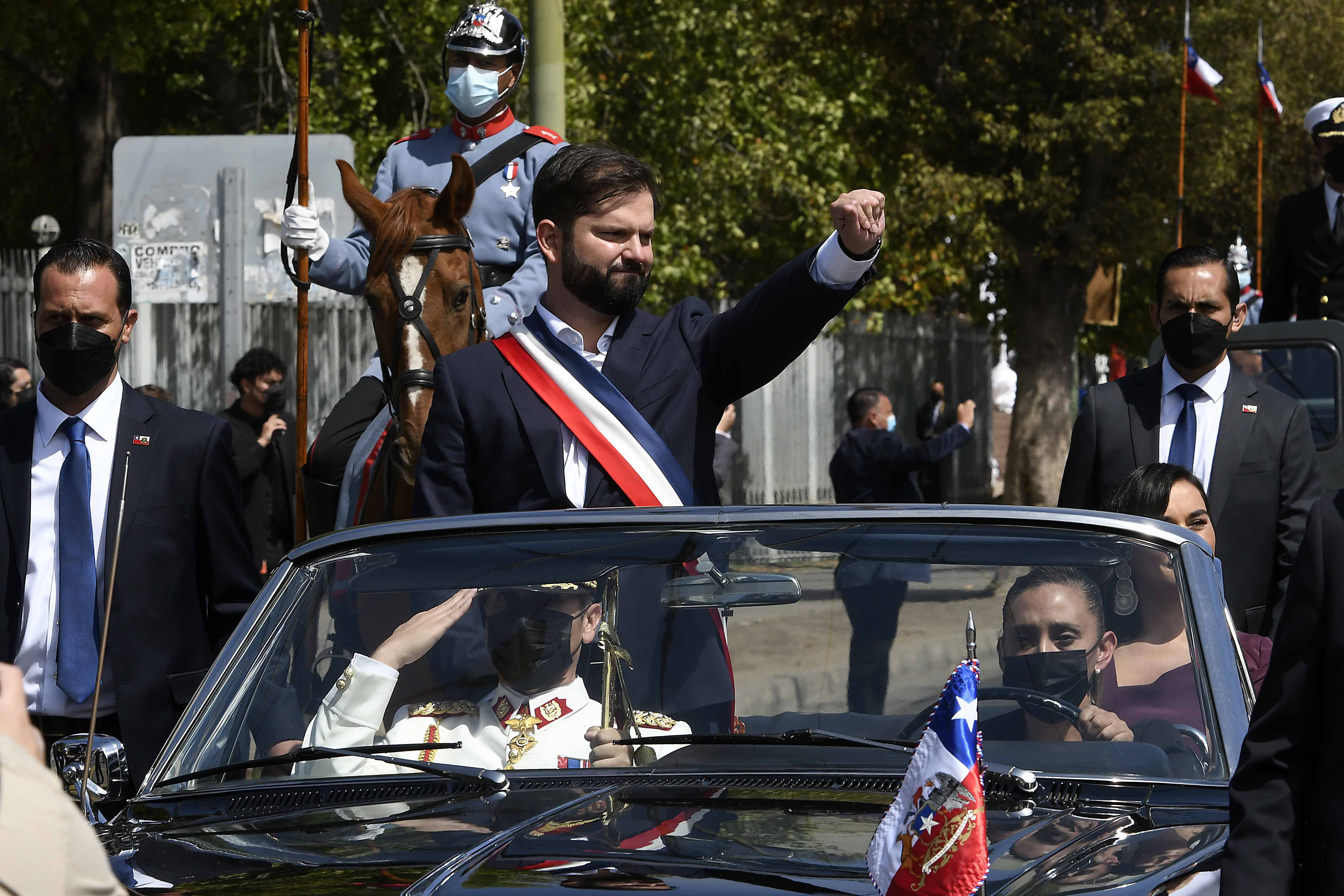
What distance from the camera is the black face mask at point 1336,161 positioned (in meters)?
9.02

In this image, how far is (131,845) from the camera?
10.1ft

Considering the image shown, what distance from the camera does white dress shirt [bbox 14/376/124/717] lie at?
4605mm

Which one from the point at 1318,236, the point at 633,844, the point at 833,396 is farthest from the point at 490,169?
the point at 833,396

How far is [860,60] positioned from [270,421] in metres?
17.7

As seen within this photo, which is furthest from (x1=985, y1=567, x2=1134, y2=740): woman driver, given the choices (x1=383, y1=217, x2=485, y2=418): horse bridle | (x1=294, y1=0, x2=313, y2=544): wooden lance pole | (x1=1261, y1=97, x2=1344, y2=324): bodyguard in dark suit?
(x1=1261, y1=97, x2=1344, y2=324): bodyguard in dark suit

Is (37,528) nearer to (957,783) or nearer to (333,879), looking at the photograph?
(333,879)

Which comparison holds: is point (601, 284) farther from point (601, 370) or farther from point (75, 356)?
point (75, 356)

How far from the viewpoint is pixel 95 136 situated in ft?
76.2

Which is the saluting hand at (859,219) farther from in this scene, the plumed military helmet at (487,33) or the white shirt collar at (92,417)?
the plumed military helmet at (487,33)

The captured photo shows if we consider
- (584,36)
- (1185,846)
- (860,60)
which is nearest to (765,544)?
(1185,846)

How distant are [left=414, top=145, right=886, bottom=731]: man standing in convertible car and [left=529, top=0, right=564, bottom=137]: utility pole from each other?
425 centimetres

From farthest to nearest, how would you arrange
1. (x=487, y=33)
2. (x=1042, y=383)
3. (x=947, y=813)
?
(x=1042, y=383) → (x=487, y=33) → (x=947, y=813)

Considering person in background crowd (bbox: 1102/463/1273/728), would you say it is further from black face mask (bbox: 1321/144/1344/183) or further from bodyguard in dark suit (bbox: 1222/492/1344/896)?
black face mask (bbox: 1321/144/1344/183)

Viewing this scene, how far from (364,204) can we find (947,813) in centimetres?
513
